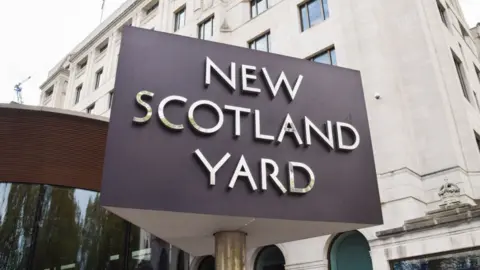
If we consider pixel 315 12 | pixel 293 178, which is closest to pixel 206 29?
pixel 315 12

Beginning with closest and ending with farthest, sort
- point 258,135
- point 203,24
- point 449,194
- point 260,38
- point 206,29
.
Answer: point 258,135, point 449,194, point 260,38, point 206,29, point 203,24

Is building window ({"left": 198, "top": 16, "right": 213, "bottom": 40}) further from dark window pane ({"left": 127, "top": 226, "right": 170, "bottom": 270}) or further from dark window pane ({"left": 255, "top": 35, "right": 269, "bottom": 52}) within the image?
dark window pane ({"left": 127, "top": 226, "right": 170, "bottom": 270})

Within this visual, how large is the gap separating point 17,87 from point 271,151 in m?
40.8

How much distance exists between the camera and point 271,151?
906 centimetres

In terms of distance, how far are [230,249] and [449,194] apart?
9.15 meters

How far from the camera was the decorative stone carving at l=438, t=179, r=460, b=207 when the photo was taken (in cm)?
1417

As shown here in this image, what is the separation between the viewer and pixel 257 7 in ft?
82.8

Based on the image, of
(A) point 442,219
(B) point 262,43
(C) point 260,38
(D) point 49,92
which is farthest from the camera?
(D) point 49,92

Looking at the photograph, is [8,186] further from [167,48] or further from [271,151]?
[271,151]

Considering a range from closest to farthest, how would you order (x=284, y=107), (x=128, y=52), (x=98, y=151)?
(x=128, y=52), (x=284, y=107), (x=98, y=151)

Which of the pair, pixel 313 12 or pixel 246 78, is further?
pixel 313 12

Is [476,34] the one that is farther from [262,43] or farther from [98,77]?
[98,77]

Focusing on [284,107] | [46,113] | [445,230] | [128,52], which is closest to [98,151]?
[46,113]

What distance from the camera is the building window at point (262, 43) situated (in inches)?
911
